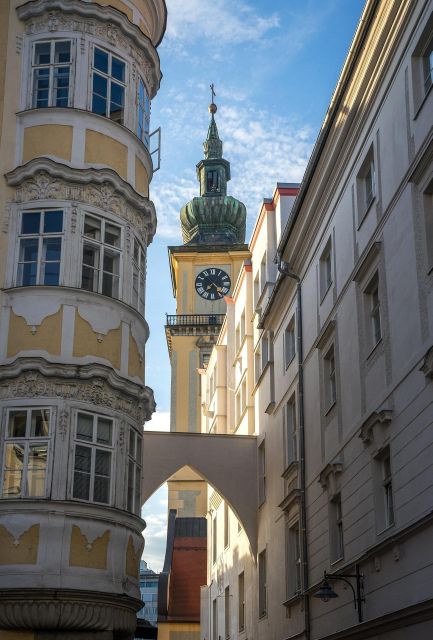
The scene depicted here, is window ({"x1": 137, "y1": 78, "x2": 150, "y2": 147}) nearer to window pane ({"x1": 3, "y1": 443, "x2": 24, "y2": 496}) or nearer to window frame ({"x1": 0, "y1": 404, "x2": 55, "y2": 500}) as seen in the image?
window frame ({"x1": 0, "y1": 404, "x2": 55, "y2": 500})

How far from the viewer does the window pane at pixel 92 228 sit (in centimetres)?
1977

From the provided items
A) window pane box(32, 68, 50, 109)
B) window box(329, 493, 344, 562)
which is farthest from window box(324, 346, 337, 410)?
window pane box(32, 68, 50, 109)

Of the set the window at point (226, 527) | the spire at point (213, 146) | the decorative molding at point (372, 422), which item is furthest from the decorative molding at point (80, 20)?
the spire at point (213, 146)

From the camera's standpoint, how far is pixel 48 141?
2008 cm

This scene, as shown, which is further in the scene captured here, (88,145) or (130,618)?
(88,145)

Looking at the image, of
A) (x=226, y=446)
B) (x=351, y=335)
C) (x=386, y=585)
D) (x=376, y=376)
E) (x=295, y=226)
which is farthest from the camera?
(x=226, y=446)

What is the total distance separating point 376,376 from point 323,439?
4.74 metres

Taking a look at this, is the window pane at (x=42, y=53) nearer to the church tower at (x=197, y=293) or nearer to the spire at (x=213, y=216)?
the church tower at (x=197, y=293)

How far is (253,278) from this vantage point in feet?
118

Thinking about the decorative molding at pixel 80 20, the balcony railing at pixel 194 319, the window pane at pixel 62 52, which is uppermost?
the balcony railing at pixel 194 319

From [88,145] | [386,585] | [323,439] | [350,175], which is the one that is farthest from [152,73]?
[386,585]

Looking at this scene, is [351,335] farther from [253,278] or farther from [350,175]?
[253,278]

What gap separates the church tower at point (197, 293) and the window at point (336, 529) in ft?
110

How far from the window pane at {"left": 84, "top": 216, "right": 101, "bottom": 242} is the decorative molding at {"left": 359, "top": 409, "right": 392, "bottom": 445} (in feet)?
20.8
